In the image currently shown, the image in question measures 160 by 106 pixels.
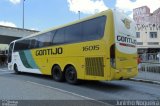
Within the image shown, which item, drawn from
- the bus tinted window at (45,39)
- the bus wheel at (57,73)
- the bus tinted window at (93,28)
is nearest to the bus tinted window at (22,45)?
the bus tinted window at (45,39)

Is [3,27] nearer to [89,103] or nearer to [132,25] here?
[132,25]

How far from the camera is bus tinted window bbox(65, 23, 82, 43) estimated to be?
13623 millimetres

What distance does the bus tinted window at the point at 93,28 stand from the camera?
1225cm

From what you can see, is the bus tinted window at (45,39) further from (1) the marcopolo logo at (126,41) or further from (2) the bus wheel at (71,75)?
(1) the marcopolo logo at (126,41)

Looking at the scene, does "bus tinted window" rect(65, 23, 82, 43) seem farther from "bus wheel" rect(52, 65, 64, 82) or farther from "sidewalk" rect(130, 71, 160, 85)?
"sidewalk" rect(130, 71, 160, 85)

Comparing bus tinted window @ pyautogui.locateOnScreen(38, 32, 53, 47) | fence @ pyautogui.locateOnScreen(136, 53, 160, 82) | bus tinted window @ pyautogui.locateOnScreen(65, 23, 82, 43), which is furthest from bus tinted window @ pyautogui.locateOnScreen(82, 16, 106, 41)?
fence @ pyautogui.locateOnScreen(136, 53, 160, 82)

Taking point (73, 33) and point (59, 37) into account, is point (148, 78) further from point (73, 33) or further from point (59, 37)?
point (59, 37)

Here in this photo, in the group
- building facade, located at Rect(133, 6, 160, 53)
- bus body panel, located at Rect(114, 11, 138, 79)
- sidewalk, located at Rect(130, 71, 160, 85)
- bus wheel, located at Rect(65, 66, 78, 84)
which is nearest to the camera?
bus body panel, located at Rect(114, 11, 138, 79)

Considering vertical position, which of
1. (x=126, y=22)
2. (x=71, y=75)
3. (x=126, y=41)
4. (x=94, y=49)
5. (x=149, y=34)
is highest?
(x=149, y=34)

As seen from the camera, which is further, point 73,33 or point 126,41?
point 73,33

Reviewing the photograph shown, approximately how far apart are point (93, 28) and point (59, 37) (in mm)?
3254

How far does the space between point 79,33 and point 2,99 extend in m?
5.39

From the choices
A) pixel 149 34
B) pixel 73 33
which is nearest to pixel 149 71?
pixel 73 33

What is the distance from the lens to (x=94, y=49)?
489 inches
